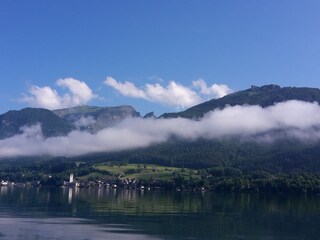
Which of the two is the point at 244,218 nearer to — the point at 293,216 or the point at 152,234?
the point at 293,216

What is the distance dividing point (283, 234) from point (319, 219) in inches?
965

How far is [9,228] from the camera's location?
69438mm

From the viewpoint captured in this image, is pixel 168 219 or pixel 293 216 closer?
pixel 168 219

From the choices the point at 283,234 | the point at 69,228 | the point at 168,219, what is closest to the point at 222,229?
the point at 283,234

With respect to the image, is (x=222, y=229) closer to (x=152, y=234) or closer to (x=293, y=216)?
(x=152, y=234)

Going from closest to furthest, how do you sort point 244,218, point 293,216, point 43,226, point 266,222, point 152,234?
point 152,234
point 43,226
point 266,222
point 244,218
point 293,216

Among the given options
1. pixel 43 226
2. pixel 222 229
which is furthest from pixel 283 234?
pixel 43 226

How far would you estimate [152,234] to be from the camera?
Answer: 221ft

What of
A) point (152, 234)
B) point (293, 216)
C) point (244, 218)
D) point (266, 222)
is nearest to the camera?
point (152, 234)

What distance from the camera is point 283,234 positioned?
70.6 meters

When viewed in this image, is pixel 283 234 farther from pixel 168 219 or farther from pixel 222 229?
pixel 168 219

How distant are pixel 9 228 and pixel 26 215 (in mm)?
20200

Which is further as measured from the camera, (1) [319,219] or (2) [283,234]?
(1) [319,219]

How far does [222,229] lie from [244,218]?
1825 cm
